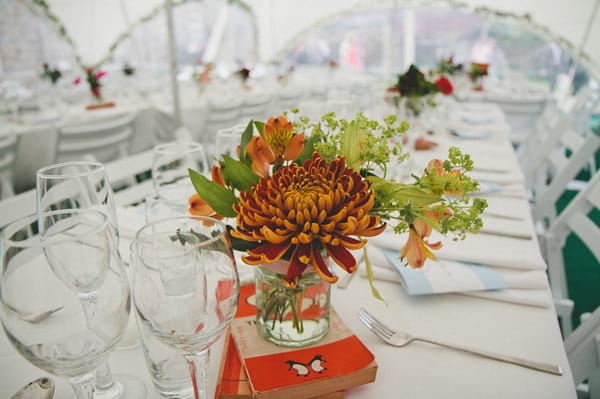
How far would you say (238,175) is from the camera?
25.6 inches

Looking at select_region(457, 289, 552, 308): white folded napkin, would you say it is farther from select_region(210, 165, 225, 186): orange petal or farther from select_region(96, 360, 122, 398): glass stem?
select_region(96, 360, 122, 398): glass stem

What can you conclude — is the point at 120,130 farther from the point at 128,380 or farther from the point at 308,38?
the point at 308,38

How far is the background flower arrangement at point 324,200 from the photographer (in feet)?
1.78

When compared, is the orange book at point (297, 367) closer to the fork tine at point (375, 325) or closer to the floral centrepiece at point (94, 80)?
the fork tine at point (375, 325)

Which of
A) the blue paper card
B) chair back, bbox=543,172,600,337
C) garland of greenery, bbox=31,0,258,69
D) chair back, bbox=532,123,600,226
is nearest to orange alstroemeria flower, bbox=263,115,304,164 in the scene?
the blue paper card

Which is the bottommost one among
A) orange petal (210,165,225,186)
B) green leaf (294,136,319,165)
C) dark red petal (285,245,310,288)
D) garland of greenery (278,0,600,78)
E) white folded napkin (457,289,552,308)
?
white folded napkin (457,289,552,308)

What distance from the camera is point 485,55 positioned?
25.0 ft

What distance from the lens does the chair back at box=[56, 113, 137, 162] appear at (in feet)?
8.43

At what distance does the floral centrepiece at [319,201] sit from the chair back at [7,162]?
2229 mm

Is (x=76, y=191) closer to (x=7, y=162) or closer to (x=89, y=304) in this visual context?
(x=89, y=304)

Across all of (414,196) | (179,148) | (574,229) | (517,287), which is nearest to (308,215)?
(414,196)

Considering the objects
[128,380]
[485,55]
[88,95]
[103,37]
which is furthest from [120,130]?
[485,55]

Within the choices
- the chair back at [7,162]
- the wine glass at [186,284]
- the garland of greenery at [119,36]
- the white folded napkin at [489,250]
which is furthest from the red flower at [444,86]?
the garland of greenery at [119,36]

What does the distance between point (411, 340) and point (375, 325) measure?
0.07 m
